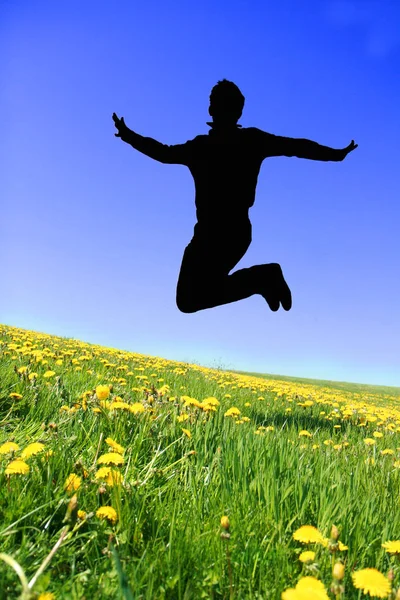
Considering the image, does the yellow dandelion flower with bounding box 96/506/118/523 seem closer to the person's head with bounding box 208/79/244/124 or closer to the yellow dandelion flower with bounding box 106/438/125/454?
the yellow dandelion flower with bounding box 106/438/125/454

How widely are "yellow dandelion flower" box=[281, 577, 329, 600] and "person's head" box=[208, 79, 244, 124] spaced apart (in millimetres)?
4499

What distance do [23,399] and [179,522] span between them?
2.45 metres

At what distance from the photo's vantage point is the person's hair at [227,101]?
16.9 feet

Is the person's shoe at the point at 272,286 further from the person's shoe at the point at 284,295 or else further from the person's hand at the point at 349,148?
the person's hand at the point at 349,148

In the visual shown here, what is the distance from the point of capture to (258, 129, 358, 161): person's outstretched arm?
5.21m

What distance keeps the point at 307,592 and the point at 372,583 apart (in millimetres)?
300

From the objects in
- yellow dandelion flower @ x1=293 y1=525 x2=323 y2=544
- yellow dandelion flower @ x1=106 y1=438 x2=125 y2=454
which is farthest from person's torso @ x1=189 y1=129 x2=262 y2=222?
yellow dandelion flower @ x1=293 y1=525 x2=323 y2=544

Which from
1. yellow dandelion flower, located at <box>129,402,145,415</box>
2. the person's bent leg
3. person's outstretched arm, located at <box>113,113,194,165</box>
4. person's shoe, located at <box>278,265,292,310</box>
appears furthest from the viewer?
person's shoe, located at <box>278,265,292,310</box>

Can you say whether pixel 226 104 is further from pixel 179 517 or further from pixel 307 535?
pixel 307 535

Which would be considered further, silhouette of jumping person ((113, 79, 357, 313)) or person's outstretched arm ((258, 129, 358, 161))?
person's outstretched arm ((258, 129, 358, 161))

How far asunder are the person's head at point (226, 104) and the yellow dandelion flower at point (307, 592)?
14.8 feet

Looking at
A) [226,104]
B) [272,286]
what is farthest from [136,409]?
[226,104]

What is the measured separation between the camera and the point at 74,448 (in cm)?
324

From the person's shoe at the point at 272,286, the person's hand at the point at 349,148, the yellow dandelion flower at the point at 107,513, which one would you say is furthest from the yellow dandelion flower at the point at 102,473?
the person's hand at the point at 349,148
